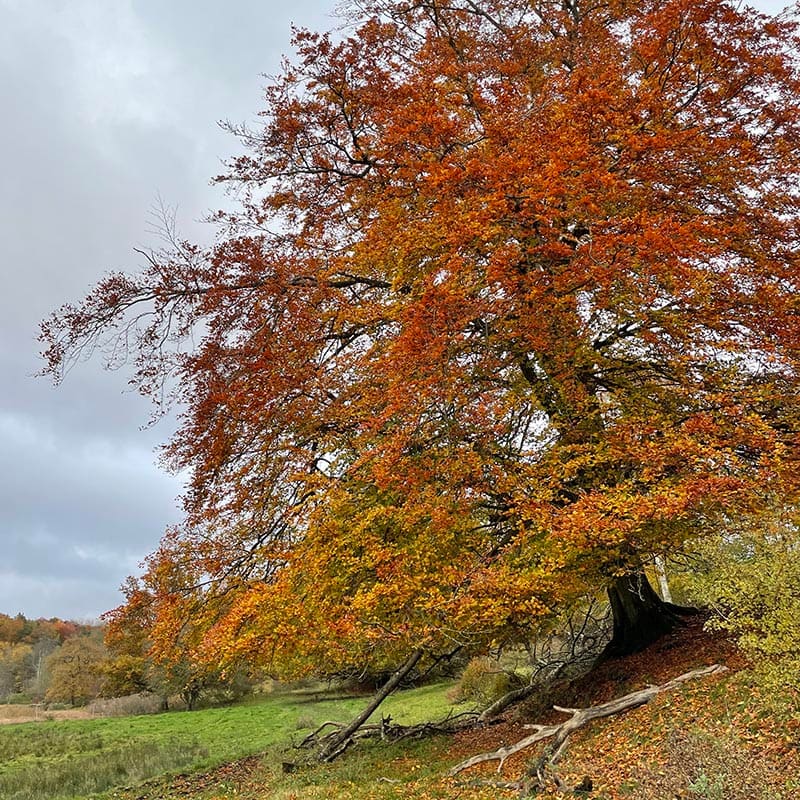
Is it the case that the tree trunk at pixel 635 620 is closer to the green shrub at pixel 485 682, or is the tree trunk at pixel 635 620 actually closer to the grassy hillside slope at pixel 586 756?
the grassy hillside slope at pixel 586 756

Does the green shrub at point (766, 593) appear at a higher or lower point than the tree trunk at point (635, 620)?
higher

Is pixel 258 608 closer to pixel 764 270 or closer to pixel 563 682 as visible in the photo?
pixel 563 682

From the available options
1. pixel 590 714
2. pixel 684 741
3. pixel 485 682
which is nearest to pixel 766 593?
pixel 684 741

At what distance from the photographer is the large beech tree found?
311 inches

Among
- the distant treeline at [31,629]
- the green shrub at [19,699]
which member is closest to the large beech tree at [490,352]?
the green shrub at [19,699]

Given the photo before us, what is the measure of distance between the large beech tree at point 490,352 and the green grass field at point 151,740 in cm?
644

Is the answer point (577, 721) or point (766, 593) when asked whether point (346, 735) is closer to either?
point (577, 721)

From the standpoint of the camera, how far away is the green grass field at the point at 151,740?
13.8m

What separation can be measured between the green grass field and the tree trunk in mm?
7348

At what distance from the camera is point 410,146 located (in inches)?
419

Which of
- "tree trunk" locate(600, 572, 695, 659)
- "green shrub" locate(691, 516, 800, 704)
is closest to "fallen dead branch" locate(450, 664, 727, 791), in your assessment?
"green shrub" locate(691, 516, 800, 704)

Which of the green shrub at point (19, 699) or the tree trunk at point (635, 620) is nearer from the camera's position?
the tree trunk at point (635, 620)

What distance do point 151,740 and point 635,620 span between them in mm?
17072

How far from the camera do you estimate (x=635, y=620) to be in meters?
11.6
